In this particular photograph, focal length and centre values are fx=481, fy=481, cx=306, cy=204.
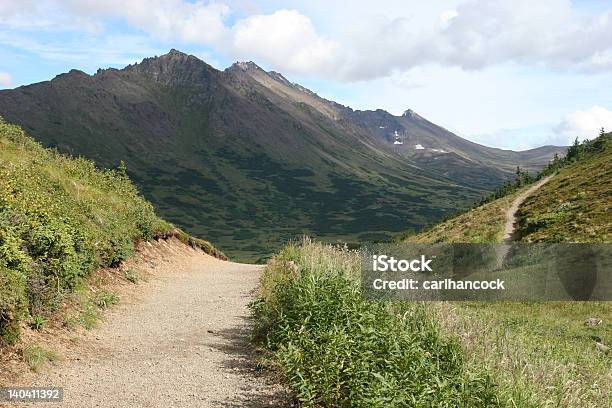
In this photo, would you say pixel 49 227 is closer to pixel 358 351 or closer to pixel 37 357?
pixel 37 357

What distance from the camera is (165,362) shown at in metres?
11.0

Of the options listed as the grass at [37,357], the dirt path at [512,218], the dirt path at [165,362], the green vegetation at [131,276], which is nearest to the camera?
the dirt path at [165,362]

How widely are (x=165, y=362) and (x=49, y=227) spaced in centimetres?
561

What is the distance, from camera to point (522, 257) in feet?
98.7

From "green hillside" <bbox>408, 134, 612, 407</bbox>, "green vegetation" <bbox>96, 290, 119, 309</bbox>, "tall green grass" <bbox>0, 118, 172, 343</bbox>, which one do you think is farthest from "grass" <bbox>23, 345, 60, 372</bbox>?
"green hillside" <bbox>408, 134, 612, 407</bbox>

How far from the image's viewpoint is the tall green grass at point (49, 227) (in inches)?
430

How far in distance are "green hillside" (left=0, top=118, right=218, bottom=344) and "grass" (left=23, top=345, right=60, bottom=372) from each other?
435mm

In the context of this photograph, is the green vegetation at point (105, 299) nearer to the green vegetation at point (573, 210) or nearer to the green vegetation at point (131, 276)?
the green vegetation at point (131, 276)

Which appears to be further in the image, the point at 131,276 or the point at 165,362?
the point at 131,276

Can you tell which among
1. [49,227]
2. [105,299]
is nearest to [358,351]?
[49,227]

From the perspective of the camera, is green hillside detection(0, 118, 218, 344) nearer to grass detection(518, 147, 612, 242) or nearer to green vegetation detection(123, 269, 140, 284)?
green vegetation detection(123, 269, 140, 284)

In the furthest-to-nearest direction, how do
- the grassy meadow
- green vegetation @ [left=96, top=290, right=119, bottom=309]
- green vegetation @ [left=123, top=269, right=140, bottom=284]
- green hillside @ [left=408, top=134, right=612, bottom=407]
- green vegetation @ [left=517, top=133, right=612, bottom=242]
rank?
green vegetation @ [left=517, top=133, right=612, bottom=242]
green vegetation @ [left=123, top=269, right=140, bottom=284]
green vegetation @ [left=96, top=290, right=119, bottom=309]
green hillside @ [left=408, top=134, right=612, bottom=407]
the grassy meadow

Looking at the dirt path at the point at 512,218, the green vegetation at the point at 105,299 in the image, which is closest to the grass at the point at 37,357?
the green vegetation at the point at 105,299

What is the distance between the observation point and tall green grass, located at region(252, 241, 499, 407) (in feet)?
22.0
